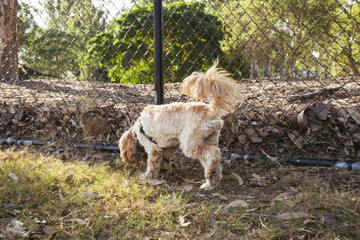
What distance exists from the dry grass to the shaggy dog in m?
0.26

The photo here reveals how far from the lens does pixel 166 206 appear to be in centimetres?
234

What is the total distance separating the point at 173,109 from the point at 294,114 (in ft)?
5.12

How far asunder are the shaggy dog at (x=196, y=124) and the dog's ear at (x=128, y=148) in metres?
0.13

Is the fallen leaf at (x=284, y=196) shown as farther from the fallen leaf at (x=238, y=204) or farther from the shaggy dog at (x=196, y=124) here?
the shaggy dog at (x=196, y=124)

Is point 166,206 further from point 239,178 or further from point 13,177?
point 13,177

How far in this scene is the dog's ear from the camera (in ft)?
10.7

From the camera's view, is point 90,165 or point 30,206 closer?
point 30,206

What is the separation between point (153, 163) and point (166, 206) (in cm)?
85

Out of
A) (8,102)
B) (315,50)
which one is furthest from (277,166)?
(315,50)

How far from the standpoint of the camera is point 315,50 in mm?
7754

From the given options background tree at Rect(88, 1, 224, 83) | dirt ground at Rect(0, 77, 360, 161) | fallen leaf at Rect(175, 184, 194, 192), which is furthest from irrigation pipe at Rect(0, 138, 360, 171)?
background tree at Rect(88, 1, 224, 83)

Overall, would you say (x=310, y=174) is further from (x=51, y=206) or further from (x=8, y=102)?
(x=8, y=102)

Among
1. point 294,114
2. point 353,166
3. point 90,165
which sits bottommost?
point 90,165

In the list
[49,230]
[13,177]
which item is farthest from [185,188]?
[13,177]
